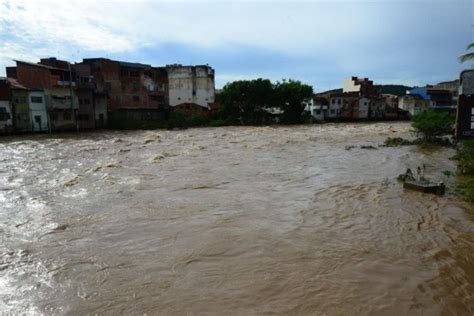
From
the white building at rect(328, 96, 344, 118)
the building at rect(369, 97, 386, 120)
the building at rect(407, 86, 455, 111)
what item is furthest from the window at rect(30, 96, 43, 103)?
the building at rect(407, 86, 455, 111)

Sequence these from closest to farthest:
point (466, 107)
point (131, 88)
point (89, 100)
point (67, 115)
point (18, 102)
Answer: point (466, 107), point (18, 102), point (67, 115), point (89, 100), point (131, 88)

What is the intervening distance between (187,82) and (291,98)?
15076 mm

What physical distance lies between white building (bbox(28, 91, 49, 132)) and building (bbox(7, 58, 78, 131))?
271mm

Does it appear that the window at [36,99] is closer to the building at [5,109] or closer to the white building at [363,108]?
the building at [5,109]

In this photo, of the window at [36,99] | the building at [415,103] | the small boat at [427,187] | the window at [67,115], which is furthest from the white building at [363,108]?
the small boat at [427,187]

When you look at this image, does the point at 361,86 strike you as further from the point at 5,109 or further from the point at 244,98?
the point at 5,109

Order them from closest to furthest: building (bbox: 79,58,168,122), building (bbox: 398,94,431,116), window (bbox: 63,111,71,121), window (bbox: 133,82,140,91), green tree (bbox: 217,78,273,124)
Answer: window (bbox: 63,111,71,121) → building (bbox: 79,58,168,122) → window (bbox: 133,82,140,91) → green tree (bbox: 217,78,273,124) → building (bbox: 398,94,431,116)

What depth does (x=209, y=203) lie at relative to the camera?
375 inches

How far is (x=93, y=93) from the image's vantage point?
38.3 metres

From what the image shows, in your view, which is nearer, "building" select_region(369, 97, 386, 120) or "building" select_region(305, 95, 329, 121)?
"building" select_region(305, 95, 329, 121)

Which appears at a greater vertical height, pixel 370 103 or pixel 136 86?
pixel 136 86

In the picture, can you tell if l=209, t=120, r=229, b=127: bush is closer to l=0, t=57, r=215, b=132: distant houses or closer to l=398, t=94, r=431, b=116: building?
l=0, t=57, r=215, b=132: distant houses

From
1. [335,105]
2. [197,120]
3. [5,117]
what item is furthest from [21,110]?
[335,105]

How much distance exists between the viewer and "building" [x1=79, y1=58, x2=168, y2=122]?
41.8 meters
